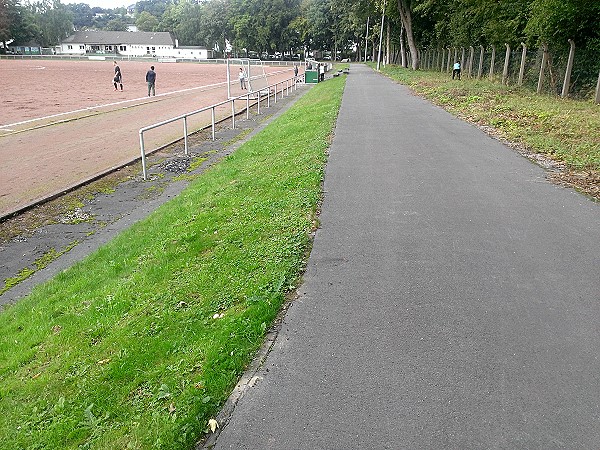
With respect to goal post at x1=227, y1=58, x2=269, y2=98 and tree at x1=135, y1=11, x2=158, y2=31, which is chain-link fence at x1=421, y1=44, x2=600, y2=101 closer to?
goal post at x1=227, y1=58, x2=269, y2=98

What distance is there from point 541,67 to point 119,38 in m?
123

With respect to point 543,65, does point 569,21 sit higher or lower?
higher

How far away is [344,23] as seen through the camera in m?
94.2

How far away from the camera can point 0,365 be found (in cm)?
450

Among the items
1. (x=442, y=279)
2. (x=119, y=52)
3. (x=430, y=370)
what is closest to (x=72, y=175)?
(x=442, y=279)

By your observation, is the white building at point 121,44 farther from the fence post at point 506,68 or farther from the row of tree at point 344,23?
the fence post at point 506,68

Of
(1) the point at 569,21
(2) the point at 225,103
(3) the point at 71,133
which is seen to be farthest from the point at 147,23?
(1) the point at 569,21

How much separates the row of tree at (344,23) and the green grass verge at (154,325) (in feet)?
51.6

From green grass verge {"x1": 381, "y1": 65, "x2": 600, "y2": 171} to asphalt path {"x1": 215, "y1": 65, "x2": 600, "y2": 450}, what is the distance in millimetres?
2900

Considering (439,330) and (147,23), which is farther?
(147,23)

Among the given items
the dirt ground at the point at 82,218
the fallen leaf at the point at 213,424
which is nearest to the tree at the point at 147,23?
the dirt ground at the point at 82,218

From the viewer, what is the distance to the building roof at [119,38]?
123562 mm

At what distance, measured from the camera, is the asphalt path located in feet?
10.1

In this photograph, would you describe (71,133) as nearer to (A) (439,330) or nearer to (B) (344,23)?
(A) (439,330)
